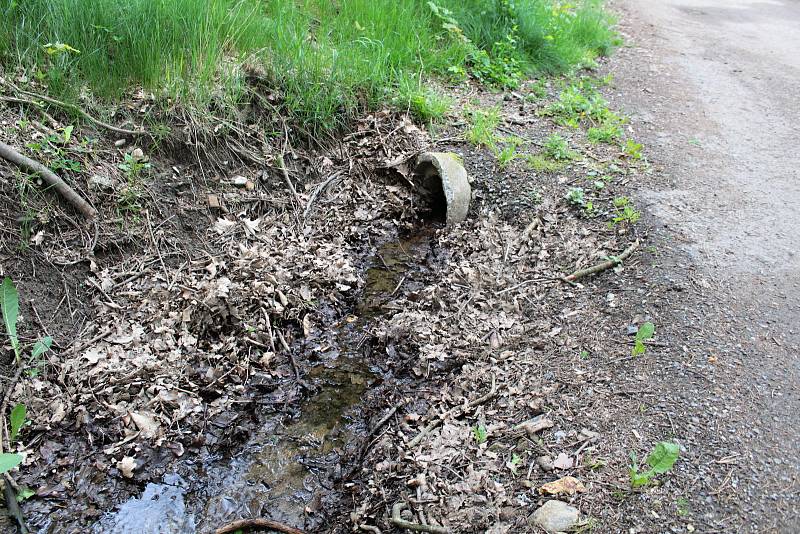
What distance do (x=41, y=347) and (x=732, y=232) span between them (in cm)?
489

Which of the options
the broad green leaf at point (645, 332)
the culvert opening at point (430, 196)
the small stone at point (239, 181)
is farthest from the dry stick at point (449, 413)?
the small stone at point (239, 181)

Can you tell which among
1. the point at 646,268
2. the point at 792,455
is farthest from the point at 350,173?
the point at 792,455

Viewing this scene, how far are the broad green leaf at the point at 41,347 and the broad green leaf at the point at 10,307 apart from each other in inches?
3.6

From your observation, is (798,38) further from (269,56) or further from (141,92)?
(141,92)

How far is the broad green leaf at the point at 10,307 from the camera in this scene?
348cm

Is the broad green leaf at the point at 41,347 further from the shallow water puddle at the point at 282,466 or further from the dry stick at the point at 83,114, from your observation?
the dry stick at the point at 83,114

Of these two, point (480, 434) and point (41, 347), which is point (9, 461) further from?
point (480, 434)

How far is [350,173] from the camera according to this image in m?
5.61

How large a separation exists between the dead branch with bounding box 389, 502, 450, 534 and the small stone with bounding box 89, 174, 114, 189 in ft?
10.2

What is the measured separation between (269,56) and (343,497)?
157 inches

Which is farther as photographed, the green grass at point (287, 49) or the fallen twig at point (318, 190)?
the fallen twig at point (318, 190)

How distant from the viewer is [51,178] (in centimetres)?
404

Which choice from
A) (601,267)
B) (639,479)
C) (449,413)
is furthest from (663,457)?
(601,267)

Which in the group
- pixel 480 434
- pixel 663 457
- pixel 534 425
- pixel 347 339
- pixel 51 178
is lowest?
pixel 347 339
